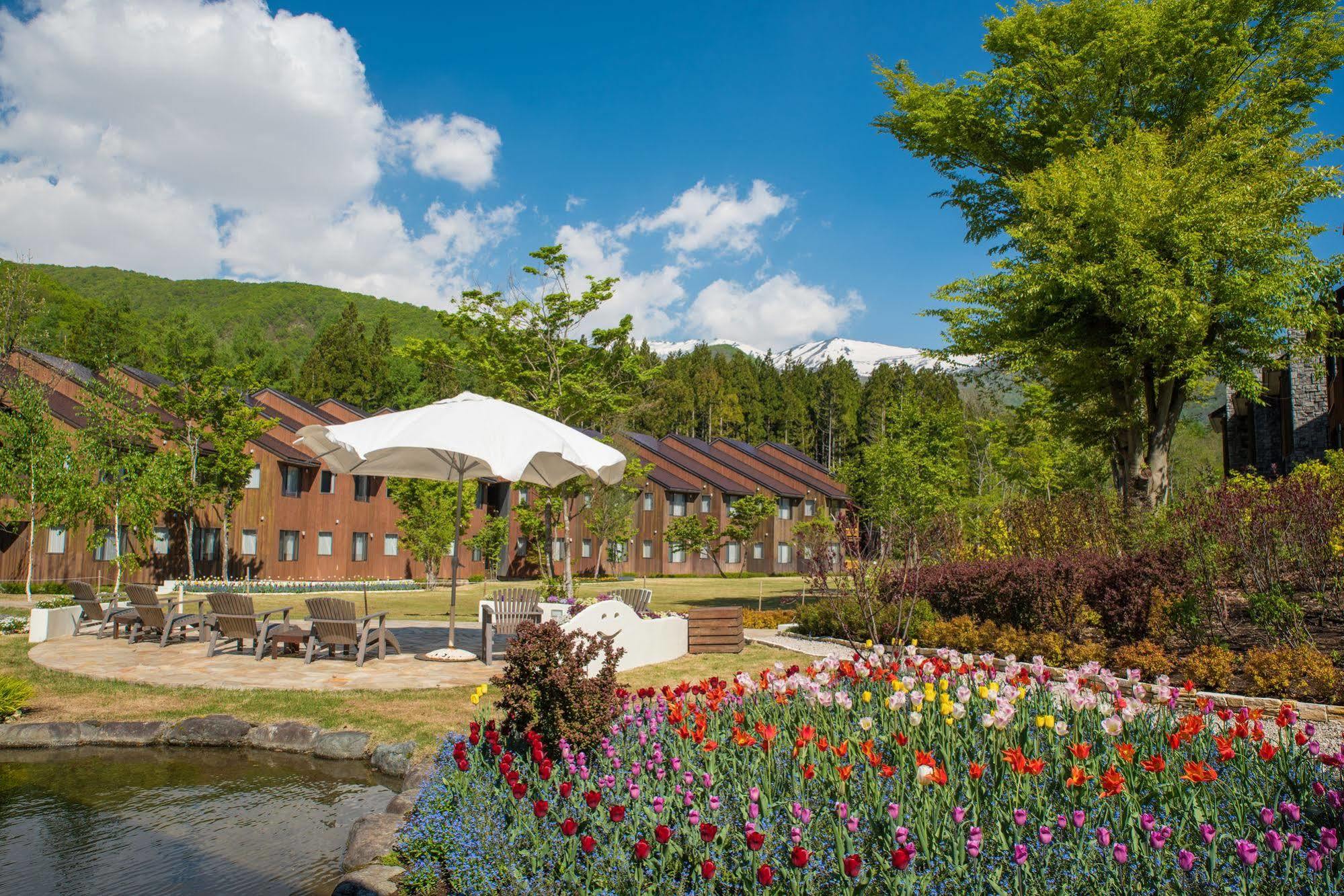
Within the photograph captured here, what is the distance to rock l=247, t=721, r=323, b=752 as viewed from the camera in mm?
7129

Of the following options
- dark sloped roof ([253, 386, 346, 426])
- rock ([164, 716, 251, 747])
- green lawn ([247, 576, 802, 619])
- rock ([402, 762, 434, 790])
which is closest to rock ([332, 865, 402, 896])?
rock ([402, 762, 434, 790])

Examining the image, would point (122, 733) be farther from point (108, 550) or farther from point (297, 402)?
point (297, 402)

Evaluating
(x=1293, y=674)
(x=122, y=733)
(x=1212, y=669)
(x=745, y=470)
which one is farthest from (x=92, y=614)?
(x=745, y=470)

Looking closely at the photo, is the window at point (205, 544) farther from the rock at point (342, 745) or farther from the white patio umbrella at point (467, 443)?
the rock at point (342, 745)

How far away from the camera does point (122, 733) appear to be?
24.0ft

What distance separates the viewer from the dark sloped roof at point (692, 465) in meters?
47.9

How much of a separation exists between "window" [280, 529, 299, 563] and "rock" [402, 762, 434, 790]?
30177 mm

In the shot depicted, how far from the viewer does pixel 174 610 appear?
1231 centimetres

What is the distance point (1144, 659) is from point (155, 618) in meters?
12.5

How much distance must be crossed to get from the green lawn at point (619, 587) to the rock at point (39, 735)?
32.8 ft

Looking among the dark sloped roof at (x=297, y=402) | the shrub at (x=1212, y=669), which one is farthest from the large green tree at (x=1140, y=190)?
the dark sloped roof at (x=297, y=402)

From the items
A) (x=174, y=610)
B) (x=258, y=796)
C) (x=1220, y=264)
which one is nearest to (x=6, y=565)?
(x=174, y=610)

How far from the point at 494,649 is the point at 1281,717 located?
365 inches

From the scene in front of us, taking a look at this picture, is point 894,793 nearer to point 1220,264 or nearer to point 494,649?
point 494,649
